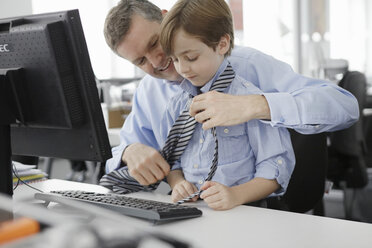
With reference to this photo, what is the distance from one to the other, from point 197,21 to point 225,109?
0.83 feet

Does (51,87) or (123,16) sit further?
(123,16)

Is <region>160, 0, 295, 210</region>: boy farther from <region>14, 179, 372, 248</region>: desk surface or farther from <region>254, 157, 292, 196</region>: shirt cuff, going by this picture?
<region>14, 179, 372, 248</region>: desk surface

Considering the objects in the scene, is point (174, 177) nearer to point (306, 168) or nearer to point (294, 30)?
point (306, 168)

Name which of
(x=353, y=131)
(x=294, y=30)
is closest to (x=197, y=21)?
(x=353, y=131)

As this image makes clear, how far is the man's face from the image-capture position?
138cm

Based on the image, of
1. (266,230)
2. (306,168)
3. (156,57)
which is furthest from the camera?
(306,168)

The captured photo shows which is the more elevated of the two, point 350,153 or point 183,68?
point 183,68

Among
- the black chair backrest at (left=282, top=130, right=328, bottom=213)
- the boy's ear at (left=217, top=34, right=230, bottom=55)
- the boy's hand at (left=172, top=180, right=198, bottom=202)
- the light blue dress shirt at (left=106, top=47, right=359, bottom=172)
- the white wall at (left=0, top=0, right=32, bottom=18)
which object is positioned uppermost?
the white wall at (left=0, top=0, right=32, bottom=18)

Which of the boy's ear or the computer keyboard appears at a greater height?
the boy's ear

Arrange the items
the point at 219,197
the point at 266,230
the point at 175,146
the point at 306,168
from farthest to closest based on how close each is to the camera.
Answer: the point at 306,168
the point at 175,146
the point at 219,197
the point at 266,230

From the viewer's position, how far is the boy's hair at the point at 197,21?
1200mm

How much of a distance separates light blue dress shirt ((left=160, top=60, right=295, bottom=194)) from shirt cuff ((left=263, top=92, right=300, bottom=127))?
0.07 meters

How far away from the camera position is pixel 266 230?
873 millimetres

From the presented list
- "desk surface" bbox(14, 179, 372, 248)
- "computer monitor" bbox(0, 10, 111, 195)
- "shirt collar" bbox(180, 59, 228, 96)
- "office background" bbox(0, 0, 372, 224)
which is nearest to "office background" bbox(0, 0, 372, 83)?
"office background" bbox(0, 0, 372, 224)
